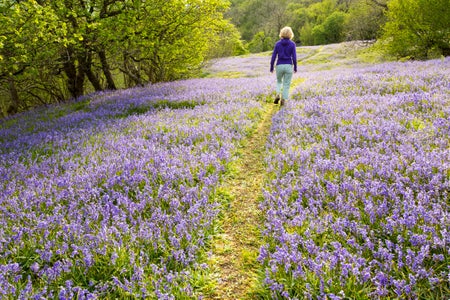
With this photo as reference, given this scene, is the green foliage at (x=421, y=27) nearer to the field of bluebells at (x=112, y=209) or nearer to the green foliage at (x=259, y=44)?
the field of bluebells at (x=112, y=209)

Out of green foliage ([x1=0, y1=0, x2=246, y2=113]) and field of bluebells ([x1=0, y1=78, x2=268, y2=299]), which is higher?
green foliage ([x1=0, y1=0, x2=246, y2=113])

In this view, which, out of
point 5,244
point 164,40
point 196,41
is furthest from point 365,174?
point 196,41

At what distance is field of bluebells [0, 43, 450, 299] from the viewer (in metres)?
3.01

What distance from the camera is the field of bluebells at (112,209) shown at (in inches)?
129

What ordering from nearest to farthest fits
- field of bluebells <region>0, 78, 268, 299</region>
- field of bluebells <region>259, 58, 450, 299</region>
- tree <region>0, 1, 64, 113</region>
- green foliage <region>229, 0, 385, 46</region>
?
field of bluebells <region>259, 58, 450, 299</region> < field of bluebells <region>0, 78, 268, 299</region> < tree <region>0, 1, 64, 113</region> < green foliage <region>229, 0, 385, 46</region>

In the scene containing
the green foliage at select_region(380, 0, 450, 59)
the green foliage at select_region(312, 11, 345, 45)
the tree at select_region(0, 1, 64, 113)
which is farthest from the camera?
the green foliage at select_region(312, 11, 345, 45)

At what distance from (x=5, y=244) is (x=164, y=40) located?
1511 centimetres

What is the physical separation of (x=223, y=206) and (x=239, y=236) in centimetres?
77

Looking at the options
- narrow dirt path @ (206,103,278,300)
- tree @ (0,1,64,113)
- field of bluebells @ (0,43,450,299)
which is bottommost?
narrow dirt path @ (206,103,278,300)

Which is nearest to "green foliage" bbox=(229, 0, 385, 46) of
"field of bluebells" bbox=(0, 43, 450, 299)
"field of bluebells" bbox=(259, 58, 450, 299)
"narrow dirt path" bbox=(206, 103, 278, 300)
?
"field of bluebells" bbox=(259, 58, 450, 299)

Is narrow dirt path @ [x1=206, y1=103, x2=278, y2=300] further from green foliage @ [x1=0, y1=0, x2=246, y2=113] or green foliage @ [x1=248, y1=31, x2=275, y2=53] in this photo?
green foliage @ [x1=248, y1=31, x2=275, y2=53]

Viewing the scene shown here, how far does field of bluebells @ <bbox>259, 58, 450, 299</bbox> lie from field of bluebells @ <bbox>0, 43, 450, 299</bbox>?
0.02 metres

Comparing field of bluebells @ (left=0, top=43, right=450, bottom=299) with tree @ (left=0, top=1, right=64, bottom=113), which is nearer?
field of bluebells @ (left=0, top=43, right=450, bottom=299)

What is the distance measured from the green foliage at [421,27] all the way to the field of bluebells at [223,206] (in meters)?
18.5
